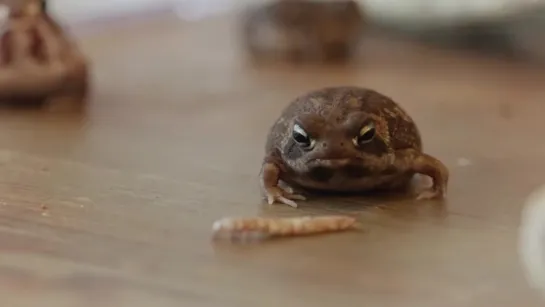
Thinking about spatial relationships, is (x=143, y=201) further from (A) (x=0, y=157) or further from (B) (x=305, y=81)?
(B) (x=305, y=81)

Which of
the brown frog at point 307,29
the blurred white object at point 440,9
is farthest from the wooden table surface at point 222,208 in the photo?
the blurred white object at point 440,9

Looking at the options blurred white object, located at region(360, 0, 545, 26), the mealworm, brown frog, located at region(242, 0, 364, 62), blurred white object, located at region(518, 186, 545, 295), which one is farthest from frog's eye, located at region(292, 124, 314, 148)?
blurred white object, located at region(360, 0, 545, 26)

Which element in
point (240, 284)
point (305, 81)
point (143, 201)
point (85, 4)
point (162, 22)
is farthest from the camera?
point (162, 22)

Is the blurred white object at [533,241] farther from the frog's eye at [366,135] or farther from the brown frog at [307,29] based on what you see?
the brown frog at [307,29]

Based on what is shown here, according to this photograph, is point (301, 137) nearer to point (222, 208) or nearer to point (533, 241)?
point (222, 208)

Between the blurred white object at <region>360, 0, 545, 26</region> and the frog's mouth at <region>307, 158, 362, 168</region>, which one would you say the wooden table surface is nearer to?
the frog's mouth at <region>307, 158, 362, 168</region>

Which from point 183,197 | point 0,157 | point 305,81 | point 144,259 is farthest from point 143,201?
point 305,81

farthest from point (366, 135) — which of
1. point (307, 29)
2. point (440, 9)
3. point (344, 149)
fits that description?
point (440, 9)
